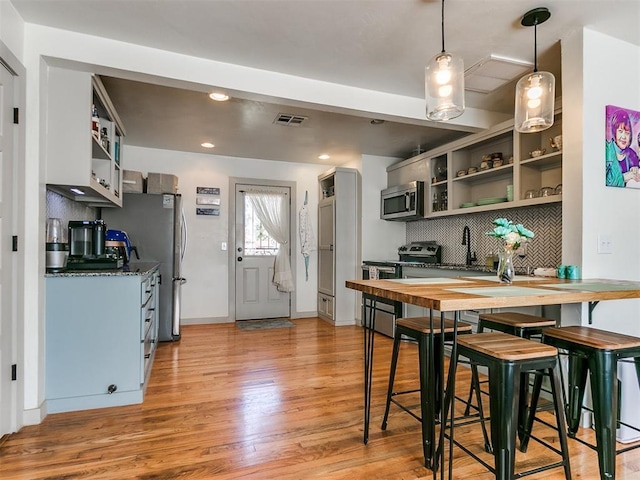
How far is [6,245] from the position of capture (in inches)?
80.4

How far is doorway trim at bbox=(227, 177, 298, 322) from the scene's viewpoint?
17.5 feet

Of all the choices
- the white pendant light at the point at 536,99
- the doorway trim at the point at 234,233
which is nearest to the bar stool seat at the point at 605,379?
the white pendant light at the point at 536,99

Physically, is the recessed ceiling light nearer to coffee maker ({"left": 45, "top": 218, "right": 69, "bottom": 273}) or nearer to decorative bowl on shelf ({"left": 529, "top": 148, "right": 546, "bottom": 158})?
coffee maker ({"left": 45, "top": 218, "right": 69, "bottom": 273})

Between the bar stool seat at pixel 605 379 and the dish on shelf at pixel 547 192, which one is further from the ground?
the dish on shelf at pixel 547 192

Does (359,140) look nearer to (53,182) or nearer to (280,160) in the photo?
(280,160)

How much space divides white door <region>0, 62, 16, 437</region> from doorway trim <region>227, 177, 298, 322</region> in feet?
10.7

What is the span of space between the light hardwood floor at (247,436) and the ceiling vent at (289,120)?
2.42m

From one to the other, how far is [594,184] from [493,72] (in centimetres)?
110

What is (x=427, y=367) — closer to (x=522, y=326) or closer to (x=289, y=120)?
(x=522, y=326)

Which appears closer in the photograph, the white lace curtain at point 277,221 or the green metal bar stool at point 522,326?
the green metal bar stool at point 522,326

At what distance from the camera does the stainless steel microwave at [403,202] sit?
4430 millimetres

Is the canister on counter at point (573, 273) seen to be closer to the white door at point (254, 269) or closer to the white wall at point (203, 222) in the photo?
the white door at point (254, 269)

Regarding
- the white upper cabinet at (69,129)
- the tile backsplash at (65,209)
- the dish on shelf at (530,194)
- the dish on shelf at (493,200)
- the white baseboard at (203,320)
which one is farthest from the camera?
the white baseboard at (203,320)

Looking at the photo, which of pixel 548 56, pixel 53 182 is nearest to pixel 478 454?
pixel 548 56
